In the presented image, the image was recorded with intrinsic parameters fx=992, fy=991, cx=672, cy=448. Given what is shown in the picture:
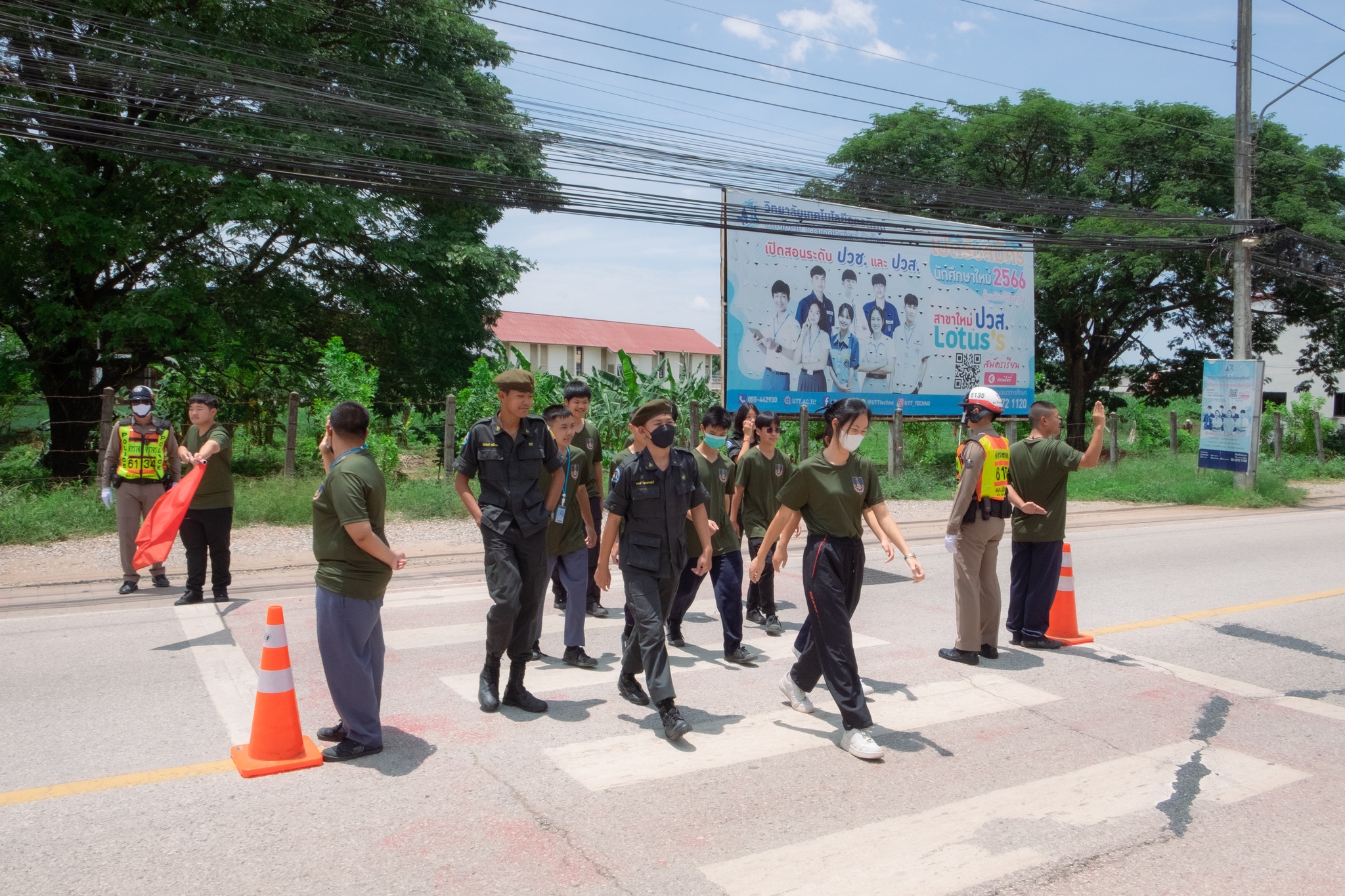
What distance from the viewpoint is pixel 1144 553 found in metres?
12.0

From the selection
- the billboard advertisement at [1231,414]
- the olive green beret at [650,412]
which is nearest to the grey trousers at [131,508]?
the olive green beret at [650,412]

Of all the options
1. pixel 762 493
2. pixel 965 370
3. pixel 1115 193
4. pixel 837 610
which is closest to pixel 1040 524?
pixel 762 493

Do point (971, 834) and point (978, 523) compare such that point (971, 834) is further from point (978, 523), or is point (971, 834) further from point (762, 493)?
point (762, 493)

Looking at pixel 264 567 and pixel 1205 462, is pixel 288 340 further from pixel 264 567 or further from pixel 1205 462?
pixel 1205 462

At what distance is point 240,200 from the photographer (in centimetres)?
1688

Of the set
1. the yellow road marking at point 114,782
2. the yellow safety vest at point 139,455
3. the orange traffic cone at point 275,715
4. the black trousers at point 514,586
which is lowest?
the yellow road marking at point 114,782

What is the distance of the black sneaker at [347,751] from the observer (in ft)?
15.2

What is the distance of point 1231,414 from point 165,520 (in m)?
18.7

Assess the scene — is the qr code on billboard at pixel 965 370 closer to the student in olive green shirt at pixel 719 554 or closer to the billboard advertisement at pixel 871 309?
the billboard advertisement at pixel 871 309

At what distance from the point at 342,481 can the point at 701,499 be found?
6.56ft

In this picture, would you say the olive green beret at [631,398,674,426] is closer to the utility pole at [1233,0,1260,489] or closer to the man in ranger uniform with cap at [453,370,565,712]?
the man in ranger uniform with cap at [453,370,565,712]

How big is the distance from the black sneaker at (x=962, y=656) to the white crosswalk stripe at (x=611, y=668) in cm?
58

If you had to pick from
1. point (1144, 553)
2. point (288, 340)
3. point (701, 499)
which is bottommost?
point (1144, 553)

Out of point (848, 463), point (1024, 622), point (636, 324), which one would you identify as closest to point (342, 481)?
point (848, 463)
